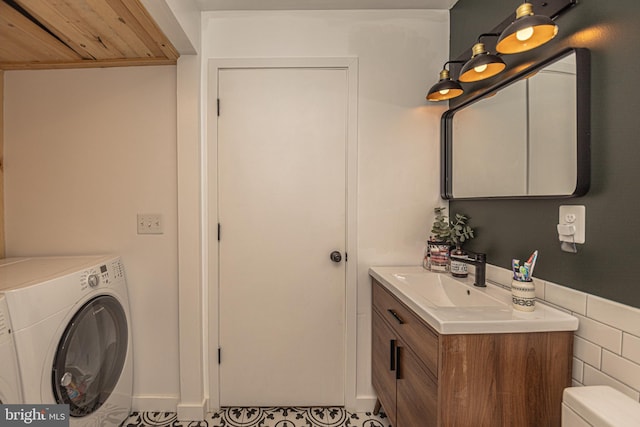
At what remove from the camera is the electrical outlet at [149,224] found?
6.11 ft

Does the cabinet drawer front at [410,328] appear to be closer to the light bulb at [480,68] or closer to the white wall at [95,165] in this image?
the light bulb at [480,68]

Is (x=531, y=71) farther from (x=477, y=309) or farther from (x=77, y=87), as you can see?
(x=77, y=87)

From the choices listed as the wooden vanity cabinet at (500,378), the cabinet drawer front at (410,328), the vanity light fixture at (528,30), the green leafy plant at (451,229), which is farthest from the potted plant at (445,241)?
the vanity light fixture at (528,30)

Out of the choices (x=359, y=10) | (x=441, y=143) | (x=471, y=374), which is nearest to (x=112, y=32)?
(x=359, y=10)

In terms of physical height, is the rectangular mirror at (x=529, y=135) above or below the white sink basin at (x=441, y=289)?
above

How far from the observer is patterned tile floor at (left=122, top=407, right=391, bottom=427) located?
1.76m

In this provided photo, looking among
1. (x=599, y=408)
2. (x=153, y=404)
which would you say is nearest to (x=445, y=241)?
(x=599, y=408)

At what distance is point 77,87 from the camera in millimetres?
1842

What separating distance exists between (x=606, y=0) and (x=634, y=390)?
3.87 feet

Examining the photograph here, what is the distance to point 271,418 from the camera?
5.92 feet

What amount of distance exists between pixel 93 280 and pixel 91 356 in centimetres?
36

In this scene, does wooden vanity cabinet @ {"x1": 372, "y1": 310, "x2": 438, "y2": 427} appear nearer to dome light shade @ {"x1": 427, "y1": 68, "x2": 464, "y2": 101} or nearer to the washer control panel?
dome light shade @ {"x1": 427, "y1": 68, "x2": 464, "y2": 101}

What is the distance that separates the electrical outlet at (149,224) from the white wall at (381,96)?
101 centimetres

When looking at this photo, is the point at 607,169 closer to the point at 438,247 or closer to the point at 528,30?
the point at 528,30
